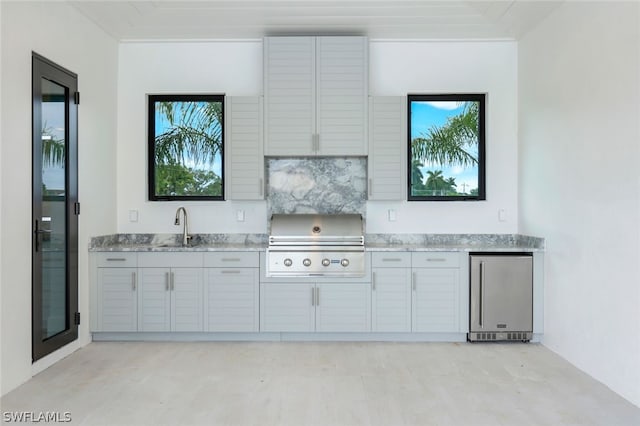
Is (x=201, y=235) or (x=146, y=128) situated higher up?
(x=146, y=128)

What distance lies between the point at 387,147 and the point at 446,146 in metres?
0.65

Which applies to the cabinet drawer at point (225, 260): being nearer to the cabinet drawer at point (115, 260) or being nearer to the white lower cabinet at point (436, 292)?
the cabinet drawer at point (115, 260)

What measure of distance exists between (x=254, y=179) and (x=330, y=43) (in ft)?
4.61

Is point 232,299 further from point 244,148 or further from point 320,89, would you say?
point 320,89

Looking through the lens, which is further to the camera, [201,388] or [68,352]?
[68,352]

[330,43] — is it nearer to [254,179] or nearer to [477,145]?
[254,179]

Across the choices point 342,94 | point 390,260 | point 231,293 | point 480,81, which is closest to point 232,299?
point 231,293

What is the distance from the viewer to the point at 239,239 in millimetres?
4746

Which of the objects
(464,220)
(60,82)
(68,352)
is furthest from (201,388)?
(464,220)

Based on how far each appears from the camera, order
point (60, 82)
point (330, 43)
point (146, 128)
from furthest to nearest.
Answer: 1. point (146, 128)
2. point (330, 43)
3. point (60, 82)

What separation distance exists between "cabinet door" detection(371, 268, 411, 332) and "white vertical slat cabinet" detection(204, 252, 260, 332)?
101cm

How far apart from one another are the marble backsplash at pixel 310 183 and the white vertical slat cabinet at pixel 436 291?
3.15ft

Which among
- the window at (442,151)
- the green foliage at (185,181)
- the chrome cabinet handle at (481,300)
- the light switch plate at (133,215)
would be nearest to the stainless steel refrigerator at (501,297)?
the chrome cabinet handle at (481,300)

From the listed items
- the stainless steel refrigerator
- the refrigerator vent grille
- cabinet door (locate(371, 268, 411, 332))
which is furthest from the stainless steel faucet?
the refrigerator vent grille
